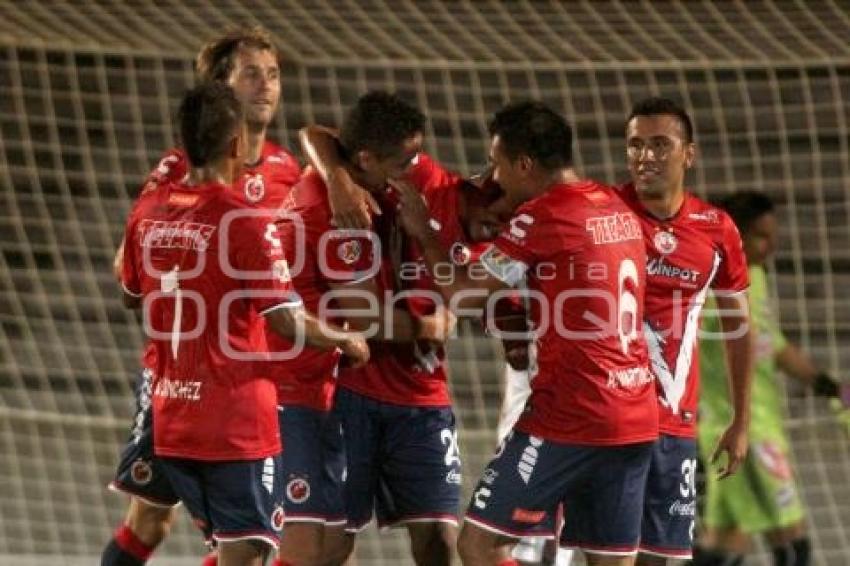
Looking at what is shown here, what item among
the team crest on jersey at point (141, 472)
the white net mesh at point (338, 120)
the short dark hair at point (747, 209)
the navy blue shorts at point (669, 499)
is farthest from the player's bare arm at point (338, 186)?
the white net mesh at point (338, 120)

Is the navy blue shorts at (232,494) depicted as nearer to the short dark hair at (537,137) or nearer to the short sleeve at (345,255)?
the short sleeve at (345,255)

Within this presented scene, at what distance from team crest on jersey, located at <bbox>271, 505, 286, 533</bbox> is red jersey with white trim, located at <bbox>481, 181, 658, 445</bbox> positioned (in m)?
0.62

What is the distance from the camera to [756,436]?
6.03 meters

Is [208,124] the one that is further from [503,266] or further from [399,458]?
[399,458]

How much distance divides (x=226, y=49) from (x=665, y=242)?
4.50 feet

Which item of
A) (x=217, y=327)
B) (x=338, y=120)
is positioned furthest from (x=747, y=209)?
(x=338, y=120)

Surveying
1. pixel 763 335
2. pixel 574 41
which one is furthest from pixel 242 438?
pixel 574 41

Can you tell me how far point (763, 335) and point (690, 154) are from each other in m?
1.25

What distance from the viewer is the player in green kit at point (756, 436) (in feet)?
19.6

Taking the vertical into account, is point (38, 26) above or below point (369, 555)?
above

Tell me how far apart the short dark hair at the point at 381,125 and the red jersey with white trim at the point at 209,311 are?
51 centimetres

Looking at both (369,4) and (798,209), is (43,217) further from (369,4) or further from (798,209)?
(798,209)

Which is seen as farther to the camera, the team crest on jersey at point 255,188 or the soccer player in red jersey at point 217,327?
the team crest on jersey at point 255,188

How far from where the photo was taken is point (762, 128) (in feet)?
31.7
